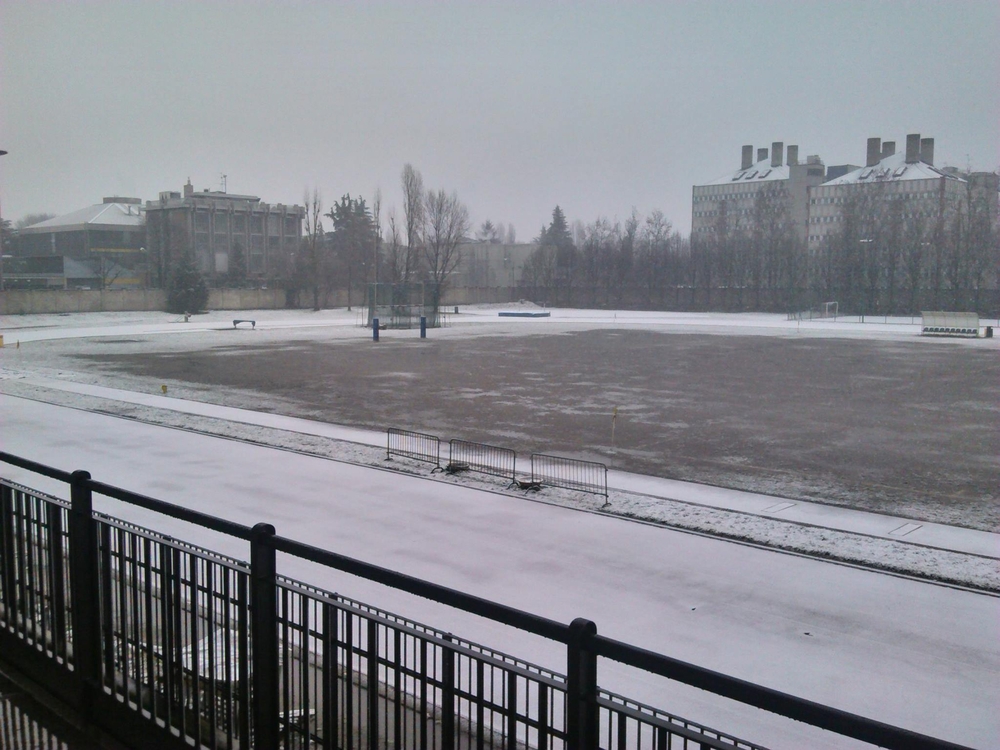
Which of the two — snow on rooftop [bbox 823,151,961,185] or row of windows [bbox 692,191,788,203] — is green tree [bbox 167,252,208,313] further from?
row of windows [bbox 692,191,788,203]

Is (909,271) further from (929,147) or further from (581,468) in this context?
(581,468)

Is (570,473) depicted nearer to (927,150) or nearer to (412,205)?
(412,205)

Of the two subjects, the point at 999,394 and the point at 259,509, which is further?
the point at 999,394

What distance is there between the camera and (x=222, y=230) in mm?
132500

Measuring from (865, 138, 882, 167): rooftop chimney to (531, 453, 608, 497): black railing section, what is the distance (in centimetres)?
13661

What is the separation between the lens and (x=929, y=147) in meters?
132

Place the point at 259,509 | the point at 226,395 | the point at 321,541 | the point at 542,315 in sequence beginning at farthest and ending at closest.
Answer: the point at 542,315
the point at 226,395
the point at 259,509
the point at 321,541

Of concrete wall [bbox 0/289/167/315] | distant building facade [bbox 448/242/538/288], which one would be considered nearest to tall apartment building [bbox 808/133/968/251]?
distant building facade [bbox 448/242/538/288]

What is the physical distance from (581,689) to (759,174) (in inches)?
6802

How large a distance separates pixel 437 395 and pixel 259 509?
15501 millimetres

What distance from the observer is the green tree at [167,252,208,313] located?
88.9 metres

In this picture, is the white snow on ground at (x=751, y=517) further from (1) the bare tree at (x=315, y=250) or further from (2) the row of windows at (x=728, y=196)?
(2) the row of windows at (x=728, y=196)

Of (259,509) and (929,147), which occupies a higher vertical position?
(929,147)

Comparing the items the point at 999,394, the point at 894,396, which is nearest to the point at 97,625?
the point at 894,396
